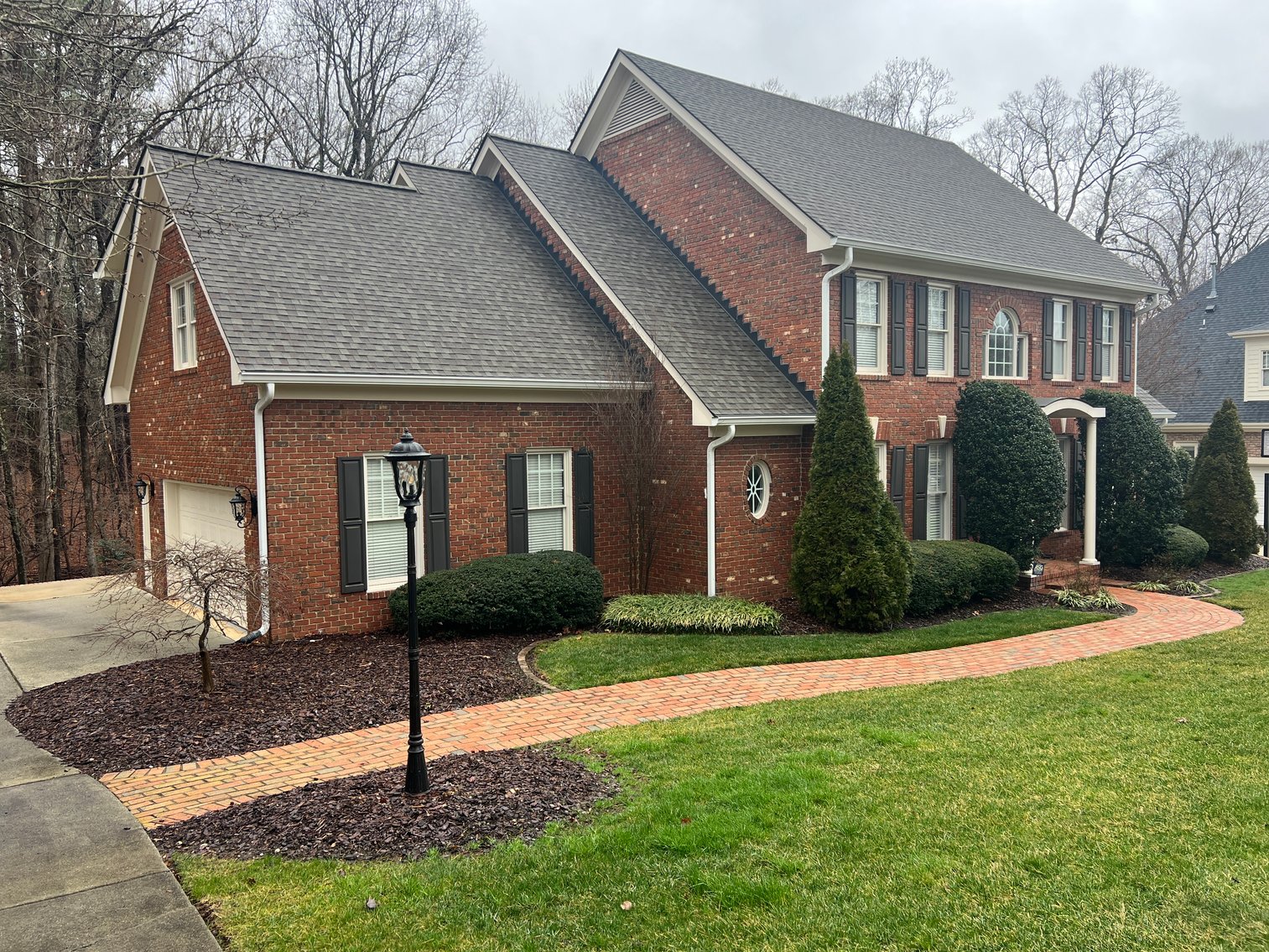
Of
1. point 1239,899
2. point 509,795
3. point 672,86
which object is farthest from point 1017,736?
point 672,86

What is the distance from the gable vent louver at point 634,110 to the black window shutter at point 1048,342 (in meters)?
8.24

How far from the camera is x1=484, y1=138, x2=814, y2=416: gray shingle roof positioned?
13930 mm

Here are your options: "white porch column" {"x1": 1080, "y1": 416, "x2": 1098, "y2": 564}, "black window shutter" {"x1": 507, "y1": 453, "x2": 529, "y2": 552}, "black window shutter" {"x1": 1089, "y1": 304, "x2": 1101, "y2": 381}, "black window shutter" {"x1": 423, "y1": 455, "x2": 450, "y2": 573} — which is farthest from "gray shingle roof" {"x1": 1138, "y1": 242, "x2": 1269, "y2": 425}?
"black window shutter" {"x1": 423, "y1": 455, "x2": 450, "y2": 573}

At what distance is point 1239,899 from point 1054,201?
41.8 meters

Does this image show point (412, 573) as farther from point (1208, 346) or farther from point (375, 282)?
point (1208, 346)

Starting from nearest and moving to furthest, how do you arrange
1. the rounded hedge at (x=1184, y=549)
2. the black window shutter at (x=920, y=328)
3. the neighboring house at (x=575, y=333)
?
the neighboring house at (x=575, y=333) < the black window shutter at (x=920, y=328) < the rounded hedge at (x=1184, y=549)

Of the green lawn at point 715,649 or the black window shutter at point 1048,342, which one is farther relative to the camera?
the black window shutter at point 1048,342

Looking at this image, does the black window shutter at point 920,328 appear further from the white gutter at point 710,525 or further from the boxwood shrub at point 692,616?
the boxwood shrub at point 692,616

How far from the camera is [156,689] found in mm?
Result: 9430

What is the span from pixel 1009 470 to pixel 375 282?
10526mm

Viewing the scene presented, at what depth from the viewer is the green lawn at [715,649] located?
33.6 ft

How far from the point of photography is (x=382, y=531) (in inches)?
483

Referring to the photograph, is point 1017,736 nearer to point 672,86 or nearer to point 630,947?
point 630,947

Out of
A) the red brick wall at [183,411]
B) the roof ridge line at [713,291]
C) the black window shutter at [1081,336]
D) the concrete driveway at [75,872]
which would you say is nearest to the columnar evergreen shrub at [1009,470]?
the roof ridge line at [713,291]
